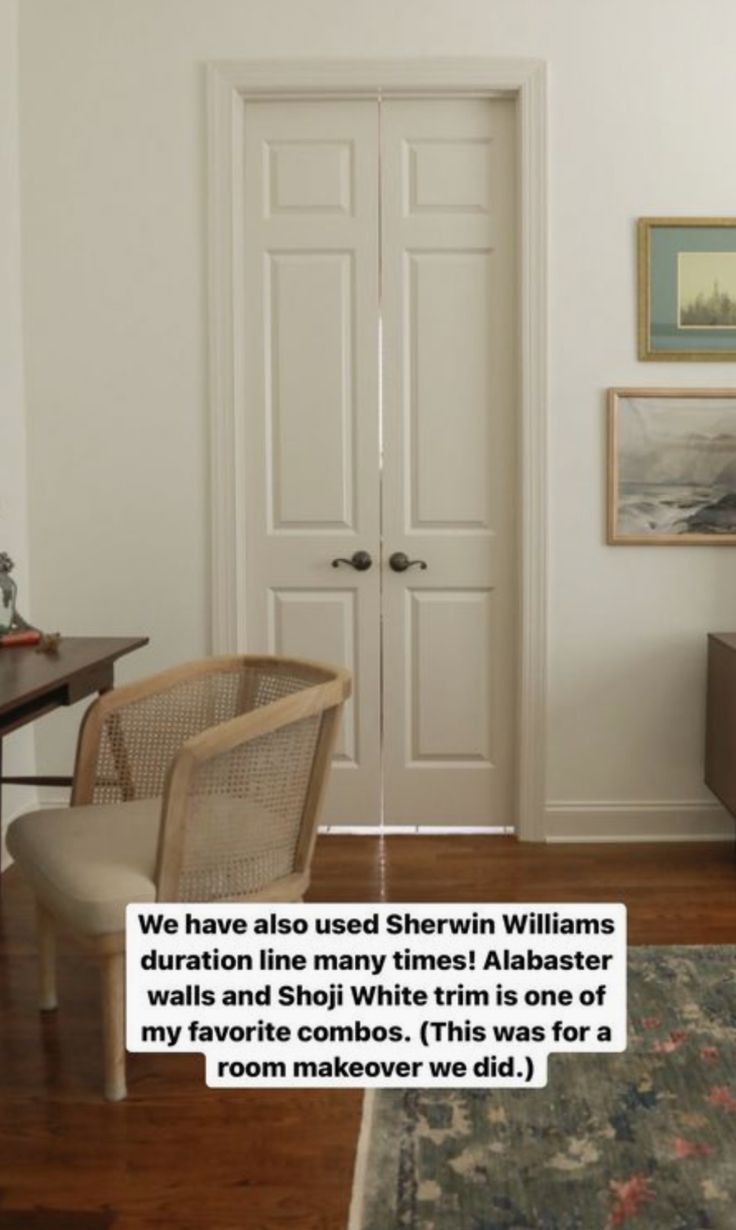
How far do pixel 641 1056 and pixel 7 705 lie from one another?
152 cm

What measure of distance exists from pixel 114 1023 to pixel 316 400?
97.4 inches

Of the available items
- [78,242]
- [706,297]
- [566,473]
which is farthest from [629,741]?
[78,242]

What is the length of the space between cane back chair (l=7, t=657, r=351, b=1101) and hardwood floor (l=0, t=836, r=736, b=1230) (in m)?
0.11

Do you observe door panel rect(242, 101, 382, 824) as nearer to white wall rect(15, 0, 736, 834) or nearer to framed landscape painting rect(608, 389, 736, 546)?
white wall rect(15, 0, 736, 834)

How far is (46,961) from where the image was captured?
3.04 m

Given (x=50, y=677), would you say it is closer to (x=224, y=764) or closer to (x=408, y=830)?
(x=224, y=764)

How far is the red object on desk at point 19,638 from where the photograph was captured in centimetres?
353

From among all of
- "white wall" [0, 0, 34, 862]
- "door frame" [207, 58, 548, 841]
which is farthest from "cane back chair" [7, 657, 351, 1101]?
"door frame" [207, 58, 548, 841]

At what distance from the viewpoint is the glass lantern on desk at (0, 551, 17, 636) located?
11.8 feet

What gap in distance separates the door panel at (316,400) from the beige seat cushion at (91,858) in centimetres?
155

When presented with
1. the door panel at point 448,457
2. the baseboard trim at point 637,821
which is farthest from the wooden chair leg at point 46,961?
the baseboard trim at point 637,821

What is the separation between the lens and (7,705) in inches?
105

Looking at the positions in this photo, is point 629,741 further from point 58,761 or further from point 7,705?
point 7,705

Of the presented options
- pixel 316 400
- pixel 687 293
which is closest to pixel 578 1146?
pixel 316 400
